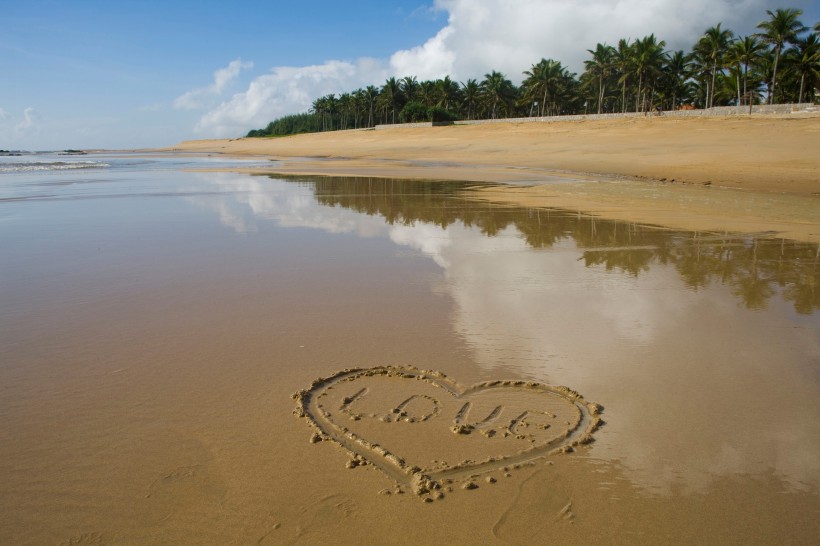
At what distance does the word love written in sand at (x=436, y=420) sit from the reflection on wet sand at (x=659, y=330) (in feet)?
0.80

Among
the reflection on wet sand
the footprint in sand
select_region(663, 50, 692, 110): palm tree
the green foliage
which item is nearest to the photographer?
the footprint in sand

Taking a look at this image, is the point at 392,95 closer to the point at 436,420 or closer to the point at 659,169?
the point at 659,169

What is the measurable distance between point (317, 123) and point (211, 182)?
106 meters

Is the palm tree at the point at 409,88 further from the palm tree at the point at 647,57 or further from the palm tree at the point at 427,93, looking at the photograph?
the palm tree at the point at 647,57

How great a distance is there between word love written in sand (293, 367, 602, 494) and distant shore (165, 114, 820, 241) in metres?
7.56

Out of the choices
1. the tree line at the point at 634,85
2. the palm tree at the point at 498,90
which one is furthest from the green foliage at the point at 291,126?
the palm tree at the point at 498,90

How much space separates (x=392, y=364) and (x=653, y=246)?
5.62 metres

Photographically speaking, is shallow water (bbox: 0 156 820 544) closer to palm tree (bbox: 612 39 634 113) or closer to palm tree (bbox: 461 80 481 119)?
palm tree (bbox: 612 39 634 113)

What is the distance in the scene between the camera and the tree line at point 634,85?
51.2 metres

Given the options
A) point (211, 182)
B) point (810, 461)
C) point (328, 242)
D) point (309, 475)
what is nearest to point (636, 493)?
point (810, 461)

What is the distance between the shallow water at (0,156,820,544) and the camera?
8.18ft

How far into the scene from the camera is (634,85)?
67.8m

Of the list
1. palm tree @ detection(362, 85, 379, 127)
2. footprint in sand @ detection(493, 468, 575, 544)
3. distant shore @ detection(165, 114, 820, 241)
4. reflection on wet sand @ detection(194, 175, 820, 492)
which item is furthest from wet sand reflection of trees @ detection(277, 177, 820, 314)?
palm tree @ detection(362, 85, 379, 127)

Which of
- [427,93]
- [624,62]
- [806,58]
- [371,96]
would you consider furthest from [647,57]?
[371,96]
